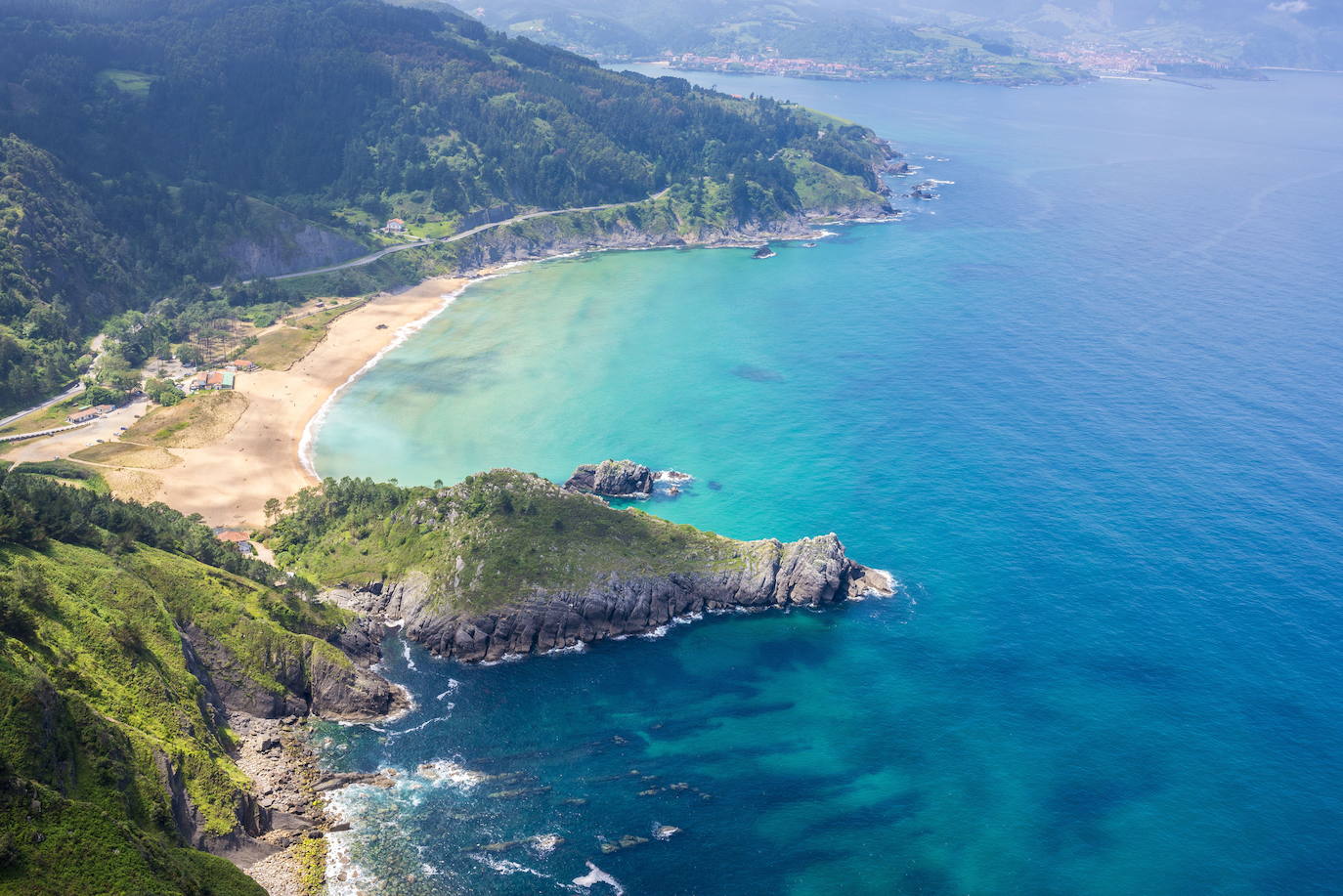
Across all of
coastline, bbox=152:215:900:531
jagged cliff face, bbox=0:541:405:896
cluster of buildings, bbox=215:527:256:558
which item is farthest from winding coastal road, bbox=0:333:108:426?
jagged cliff face, bbox=0:541:405:896

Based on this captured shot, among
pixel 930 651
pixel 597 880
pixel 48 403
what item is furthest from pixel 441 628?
pixel 48 403

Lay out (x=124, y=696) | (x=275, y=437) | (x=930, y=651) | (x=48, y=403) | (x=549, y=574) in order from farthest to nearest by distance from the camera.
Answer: (x=48, y=403)
(x=275, y=437)
(x=549, y=574)
(x=930, y=651)
(x=124, y=696)

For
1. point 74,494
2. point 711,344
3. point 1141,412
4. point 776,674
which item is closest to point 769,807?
point 776,674

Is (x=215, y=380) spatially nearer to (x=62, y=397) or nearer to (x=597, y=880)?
(x=62, y=397)

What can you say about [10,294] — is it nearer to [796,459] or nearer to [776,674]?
[796,459]

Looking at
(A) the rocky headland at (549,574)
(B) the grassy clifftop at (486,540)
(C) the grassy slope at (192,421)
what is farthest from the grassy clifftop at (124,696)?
(C) the grassy slope at (192,421)
